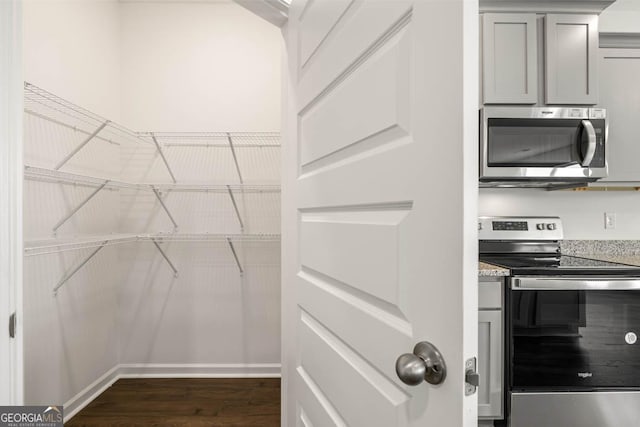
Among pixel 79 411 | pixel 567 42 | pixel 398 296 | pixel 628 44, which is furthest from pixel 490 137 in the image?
pixel 79 411

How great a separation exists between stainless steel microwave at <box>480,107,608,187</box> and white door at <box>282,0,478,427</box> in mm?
1263

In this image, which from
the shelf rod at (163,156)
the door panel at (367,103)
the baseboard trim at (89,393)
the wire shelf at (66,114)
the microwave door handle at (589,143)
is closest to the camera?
the door panel at (367,103)

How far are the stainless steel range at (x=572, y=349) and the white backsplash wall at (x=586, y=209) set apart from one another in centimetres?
75

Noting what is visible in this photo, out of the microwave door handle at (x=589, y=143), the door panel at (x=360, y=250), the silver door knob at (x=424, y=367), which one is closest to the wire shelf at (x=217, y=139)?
the door panel at (x=360, y=250)

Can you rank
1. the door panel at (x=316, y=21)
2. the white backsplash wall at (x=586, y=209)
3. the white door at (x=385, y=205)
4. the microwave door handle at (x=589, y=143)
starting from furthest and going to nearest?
the white backsplash wall at (x=586, y=209) → the microwave door handle at (x=589, y=143) → the door panel at (x=316, y=21) → the white door at (x=385, y=205)

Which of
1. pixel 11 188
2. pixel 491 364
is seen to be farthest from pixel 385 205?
pixel 491 364

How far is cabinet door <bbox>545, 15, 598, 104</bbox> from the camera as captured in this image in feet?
6.37

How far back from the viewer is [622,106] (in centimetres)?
212

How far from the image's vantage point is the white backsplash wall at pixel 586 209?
2.35 m

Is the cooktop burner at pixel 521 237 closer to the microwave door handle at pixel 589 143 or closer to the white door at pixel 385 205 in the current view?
the microwave door handle at pixel 589 143

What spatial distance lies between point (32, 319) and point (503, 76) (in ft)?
9.00

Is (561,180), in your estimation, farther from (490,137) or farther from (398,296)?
(398,296)

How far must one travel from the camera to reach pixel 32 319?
1.84 m

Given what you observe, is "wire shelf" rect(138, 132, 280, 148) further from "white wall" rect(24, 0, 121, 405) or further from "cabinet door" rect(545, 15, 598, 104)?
"cabinet door" rect(545, 15, 598, 104)
